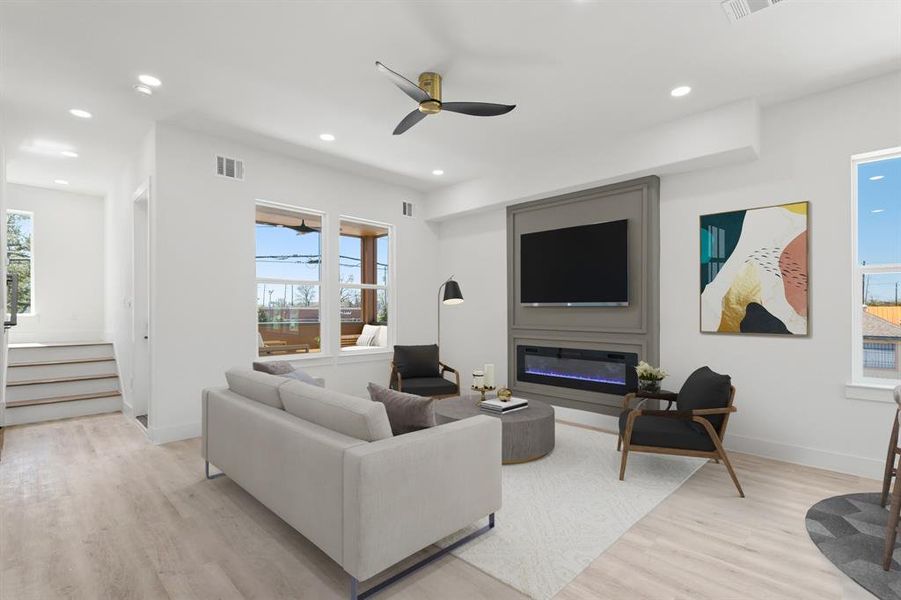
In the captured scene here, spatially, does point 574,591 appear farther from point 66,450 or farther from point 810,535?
point 66,450

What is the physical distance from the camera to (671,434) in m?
3.35

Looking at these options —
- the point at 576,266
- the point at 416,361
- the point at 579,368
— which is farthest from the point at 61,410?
the point at 576,266

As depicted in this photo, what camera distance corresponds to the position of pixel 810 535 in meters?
2.66

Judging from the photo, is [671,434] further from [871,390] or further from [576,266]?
[576,266]

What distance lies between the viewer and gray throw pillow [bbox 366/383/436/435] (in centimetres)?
243

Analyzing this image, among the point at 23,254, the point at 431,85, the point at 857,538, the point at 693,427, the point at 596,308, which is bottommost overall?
the point at 857,538

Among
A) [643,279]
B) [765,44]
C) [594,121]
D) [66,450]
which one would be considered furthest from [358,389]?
[765,44]

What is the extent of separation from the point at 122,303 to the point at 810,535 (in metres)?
7.29

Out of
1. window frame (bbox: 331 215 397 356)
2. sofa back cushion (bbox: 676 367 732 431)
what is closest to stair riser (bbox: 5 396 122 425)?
window frame (bbox: 331 215 397 356)

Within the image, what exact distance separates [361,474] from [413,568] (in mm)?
738

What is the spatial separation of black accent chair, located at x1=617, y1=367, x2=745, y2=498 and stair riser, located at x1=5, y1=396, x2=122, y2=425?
6013 mm

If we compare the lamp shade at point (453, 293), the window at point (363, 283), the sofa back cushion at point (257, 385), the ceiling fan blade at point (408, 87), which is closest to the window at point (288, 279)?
the window at point (363, 283)

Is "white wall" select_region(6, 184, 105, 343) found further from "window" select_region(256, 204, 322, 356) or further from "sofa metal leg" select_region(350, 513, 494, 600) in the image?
"sofa metal leg" select_region(350, 513, 494, 600)

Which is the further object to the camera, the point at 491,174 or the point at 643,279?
the point at 491,174
